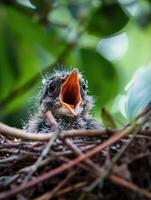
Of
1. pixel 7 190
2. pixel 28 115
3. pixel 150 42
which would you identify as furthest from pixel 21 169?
pixel 150 42

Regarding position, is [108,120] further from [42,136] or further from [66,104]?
[66,104]

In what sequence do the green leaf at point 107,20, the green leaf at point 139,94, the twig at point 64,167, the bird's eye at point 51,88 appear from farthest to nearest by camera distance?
1. the bird's eye at point 51,88
2. the green leaf at point 107,20
3. the green leaf at point 139,94
4. the twig at point 64,167

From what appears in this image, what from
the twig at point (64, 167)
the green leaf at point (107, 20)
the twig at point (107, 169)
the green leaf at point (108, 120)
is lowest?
the twig at point (107, 169)

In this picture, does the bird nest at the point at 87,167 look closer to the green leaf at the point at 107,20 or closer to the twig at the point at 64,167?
the twig at the point at 64,167

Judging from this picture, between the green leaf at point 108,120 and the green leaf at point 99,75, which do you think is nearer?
the green leaf at point 108,120

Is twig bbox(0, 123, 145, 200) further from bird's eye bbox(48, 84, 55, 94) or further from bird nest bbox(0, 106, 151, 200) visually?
bird's eye bbox(48, 84, 55, 94)

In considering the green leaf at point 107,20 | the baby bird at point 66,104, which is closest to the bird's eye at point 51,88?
the baby bird at point 66,104

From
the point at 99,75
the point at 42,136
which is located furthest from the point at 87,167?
the point at 99,75

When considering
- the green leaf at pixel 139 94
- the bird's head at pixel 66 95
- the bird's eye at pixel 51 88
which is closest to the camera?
the green leaf at pixel 139 94
